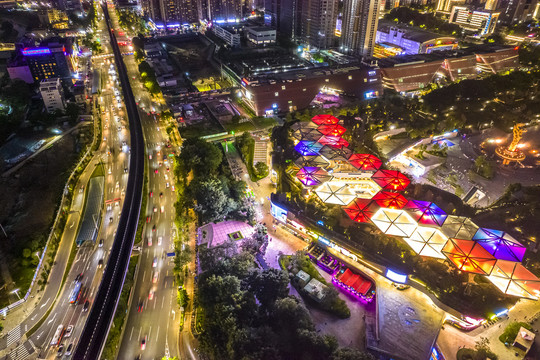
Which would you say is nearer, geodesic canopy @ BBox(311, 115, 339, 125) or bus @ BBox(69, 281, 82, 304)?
bus @ BBox(69, 281, 82, 304)

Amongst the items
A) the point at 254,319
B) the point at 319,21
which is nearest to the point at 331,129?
the point at 254,319

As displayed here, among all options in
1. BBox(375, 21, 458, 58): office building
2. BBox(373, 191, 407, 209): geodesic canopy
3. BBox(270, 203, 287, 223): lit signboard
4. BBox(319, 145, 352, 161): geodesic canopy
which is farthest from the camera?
BBox(375, 21, 458, 58): office building

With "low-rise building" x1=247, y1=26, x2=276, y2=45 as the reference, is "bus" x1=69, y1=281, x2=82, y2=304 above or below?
below

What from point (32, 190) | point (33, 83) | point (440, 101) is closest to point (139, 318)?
point (32, 190)

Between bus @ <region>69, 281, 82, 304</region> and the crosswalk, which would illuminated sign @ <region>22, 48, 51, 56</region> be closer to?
bus @ <region>69, 281, 82, 304</region>

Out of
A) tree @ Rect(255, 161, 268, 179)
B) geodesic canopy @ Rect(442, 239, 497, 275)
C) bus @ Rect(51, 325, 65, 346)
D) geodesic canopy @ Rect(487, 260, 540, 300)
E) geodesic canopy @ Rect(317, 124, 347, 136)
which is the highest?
geodesic canopy @ Rect(317, 124, 347, 136)

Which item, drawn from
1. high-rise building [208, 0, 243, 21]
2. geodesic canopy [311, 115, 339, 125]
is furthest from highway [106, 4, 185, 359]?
high-rise building [208, 0, 243, 21]

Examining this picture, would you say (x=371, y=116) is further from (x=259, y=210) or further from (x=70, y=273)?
(x=70, y=273)
